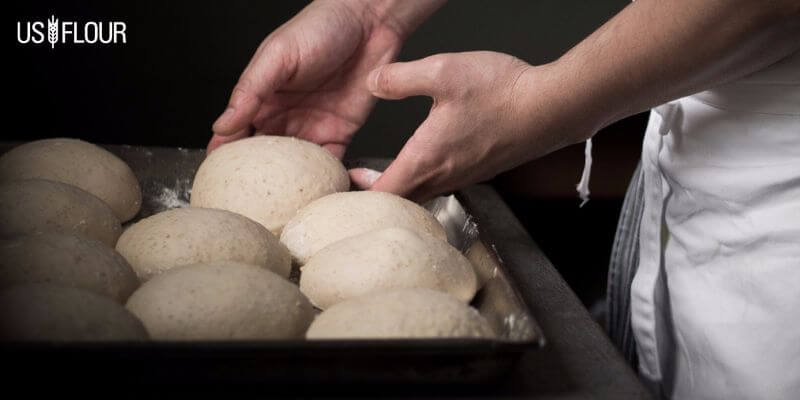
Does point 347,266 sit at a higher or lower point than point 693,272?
higher

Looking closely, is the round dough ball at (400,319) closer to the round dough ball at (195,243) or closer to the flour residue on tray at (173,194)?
the round dough ball at (195,243)

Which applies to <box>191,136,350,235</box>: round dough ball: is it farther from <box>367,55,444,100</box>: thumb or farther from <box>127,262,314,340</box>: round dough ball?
<box>127,262,314,340</box>: round dough ball

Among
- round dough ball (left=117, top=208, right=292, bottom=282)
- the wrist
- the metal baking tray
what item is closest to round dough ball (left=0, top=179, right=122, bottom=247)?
round dough ball (left=117, top=208, right=292, bottom=282)

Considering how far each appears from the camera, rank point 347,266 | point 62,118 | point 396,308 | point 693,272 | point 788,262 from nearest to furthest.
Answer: point 396,308 → point 347,266 → point 788,262 → point 693,272 → point 62,118

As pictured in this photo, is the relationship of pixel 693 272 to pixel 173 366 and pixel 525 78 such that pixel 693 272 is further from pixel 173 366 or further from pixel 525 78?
pixel 173 366

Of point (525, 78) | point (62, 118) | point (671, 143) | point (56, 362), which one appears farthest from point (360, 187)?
point (62, 118)

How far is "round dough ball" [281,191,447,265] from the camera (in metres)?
1.07

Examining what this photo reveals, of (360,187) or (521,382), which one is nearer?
(521,382)

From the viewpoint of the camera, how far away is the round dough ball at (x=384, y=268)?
35.6 inches

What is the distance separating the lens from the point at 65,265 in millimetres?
838

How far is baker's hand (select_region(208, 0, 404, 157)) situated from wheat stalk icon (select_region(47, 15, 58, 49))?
59cm

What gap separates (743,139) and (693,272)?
0.69ft

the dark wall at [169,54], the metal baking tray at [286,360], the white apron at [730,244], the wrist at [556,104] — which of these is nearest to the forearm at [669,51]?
the wrist at [556,104]

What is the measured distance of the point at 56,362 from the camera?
2.11 feet
